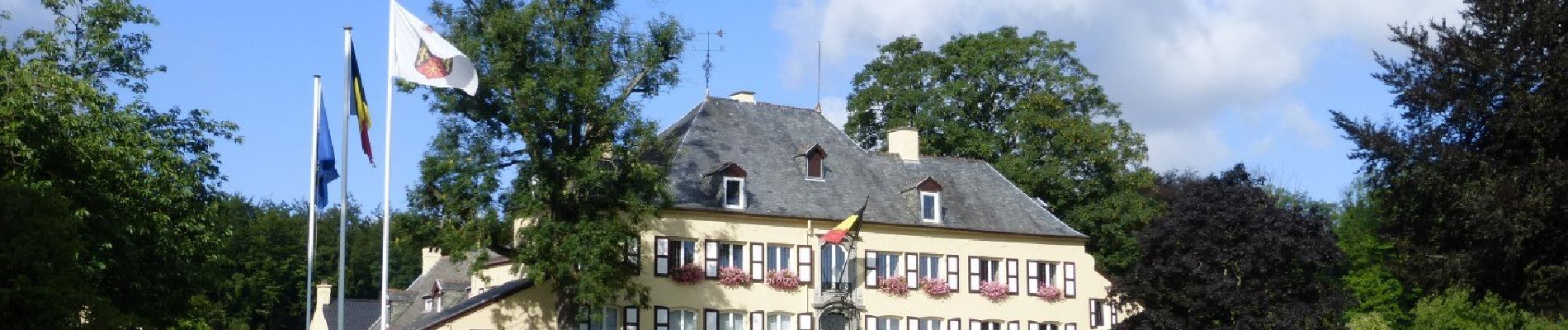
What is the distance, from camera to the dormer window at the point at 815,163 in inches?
2095

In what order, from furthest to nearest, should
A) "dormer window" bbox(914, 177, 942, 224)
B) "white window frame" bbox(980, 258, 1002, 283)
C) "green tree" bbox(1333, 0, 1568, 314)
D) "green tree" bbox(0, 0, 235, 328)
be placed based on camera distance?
1. "white window frame" bbox(980, 258, 1002, 283)
2. "dormer window" bbox(914, 177, 942, 224)
3. "green tree" bbox(1333, 0, 1568, 314)
4. "green tree" bbox(0, 0, 235, 328)

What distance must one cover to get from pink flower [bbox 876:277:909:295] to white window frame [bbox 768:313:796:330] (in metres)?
2.79

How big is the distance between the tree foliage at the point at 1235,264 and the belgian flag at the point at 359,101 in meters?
23.7

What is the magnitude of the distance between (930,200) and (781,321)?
6.02 metres

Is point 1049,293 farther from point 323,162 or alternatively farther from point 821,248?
point 323,162

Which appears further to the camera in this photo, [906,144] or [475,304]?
[906,144]

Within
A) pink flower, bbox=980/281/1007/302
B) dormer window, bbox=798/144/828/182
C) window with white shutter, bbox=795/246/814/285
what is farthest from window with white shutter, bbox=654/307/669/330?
pink flower, bbox=980/281/1007/302

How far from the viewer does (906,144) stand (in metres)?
57.1

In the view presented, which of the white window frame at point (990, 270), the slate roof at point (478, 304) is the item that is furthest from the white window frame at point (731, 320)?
the white window frame at point (990, 270)

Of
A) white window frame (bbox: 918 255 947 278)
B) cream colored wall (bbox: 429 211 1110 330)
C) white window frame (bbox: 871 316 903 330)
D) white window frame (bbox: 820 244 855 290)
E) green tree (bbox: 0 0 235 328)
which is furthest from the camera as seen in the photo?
white window frame (bbox: 918 255 947 278)

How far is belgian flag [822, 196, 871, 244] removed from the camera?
49.6 meters

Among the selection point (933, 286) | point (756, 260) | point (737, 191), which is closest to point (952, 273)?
point (933, 286)

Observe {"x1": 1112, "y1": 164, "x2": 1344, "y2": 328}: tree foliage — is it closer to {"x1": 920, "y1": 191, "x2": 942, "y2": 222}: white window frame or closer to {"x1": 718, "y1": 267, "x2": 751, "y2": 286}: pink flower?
{"x1": 920, "y1": 191, "x2": 942, "y2": 222}: white window frame

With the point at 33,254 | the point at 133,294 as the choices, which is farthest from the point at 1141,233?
the point at 33,254
